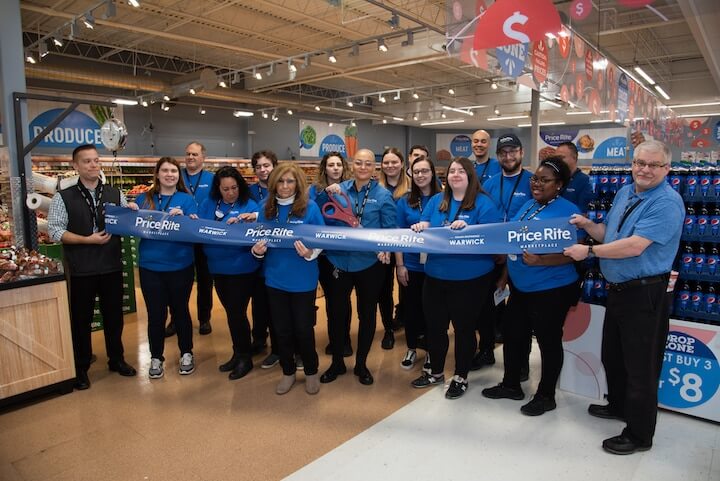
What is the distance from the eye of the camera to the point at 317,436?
2875 millimetres

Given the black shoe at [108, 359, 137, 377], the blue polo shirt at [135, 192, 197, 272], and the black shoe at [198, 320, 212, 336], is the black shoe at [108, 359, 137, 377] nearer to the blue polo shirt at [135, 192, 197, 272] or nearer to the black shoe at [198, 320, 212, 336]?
the blue polo shirt at [135, 192, 197, 272]

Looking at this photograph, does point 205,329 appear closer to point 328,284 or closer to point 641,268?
point 328,284

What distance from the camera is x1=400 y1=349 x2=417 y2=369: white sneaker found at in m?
3.88

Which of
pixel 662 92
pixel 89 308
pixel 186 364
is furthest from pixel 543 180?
pixel 662 92

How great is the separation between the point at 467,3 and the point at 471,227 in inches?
→ 62.1

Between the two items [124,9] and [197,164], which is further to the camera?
[124,9]

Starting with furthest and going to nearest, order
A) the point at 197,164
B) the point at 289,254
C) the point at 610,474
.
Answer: the point at 197,164 → the point at 289,254 → the point at 610,474

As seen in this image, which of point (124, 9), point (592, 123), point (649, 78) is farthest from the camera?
point (592, 123)

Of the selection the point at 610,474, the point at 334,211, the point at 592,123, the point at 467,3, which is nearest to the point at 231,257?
Result: the point at 334,211

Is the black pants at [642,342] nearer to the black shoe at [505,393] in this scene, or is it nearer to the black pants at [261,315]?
the black shoe at [505,393]

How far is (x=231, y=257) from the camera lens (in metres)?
3.59

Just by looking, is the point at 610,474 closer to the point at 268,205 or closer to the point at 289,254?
the point at 289,254

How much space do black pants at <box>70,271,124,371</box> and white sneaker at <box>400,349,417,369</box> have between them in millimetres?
2250

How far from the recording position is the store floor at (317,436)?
2531 mm
